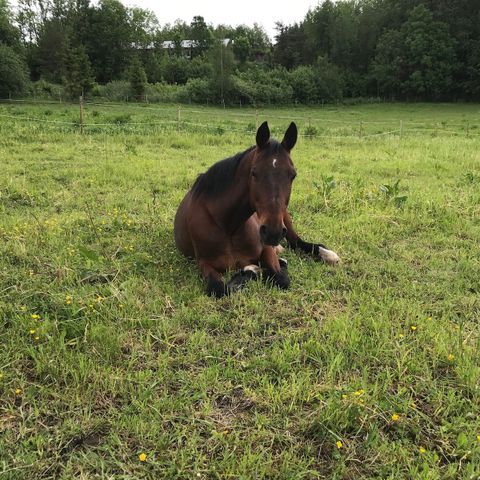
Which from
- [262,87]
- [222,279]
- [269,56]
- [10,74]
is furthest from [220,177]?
[269,56]

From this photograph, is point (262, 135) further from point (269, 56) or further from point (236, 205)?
point (269, 56)

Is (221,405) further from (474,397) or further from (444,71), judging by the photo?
(444,71)

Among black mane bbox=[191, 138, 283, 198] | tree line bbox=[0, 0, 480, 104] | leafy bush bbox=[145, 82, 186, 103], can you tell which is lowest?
black mane bbox=[191, 138, 283, 198]

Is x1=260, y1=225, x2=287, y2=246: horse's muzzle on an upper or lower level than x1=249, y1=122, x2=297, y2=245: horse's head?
lower

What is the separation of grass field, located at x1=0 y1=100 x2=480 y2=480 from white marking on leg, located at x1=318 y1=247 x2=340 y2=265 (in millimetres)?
167

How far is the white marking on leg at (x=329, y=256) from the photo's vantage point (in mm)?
4629

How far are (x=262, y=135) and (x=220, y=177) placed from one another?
0.75 m

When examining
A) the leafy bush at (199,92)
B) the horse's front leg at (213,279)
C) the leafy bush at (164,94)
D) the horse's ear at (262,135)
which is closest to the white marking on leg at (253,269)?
the horse's front leg at (213,279)

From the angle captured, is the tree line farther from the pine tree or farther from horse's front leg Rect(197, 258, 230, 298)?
horse's front leg Rect(197, 258, 230, 298)

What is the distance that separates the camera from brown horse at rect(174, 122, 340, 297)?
336 centimetres

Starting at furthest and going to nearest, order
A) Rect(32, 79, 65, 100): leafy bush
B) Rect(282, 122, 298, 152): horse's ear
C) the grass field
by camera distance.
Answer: Rect(32, 79, 65, 100): leafy bush < Rect(282, 122, 298, 152): horse's ear < the grass field

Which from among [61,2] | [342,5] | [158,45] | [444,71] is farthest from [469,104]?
[61,2]

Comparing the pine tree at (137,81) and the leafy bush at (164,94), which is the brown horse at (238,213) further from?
the pine tree at (137,81)

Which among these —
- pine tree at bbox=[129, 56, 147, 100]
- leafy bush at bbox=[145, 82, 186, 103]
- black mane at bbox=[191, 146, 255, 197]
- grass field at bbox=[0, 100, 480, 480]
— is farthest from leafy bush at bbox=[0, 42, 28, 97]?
black mane at bbox=[191, 146, 255, 197]
